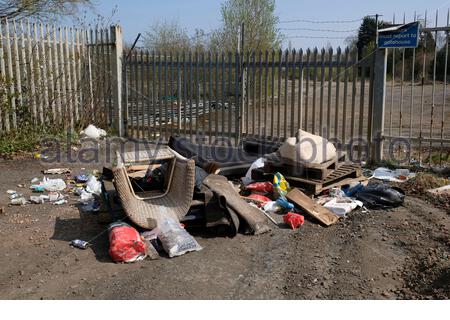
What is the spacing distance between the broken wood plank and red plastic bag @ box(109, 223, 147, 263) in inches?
86.2

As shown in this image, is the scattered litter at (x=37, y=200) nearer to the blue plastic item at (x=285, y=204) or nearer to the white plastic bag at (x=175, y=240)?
the white plastic bag at (x=175, y=240)

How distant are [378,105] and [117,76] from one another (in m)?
6.33

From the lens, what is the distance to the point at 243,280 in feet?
13.4

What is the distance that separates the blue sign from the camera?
7.76 m

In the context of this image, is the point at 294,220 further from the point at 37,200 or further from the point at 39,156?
the point at 39,156

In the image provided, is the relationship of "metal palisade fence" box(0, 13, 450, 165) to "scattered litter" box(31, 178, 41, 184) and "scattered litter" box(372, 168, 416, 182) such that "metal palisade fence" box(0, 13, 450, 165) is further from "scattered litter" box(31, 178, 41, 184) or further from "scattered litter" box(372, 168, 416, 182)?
"scattered litter" box(31, 178, 41, 184)

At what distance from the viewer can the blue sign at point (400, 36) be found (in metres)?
7.76

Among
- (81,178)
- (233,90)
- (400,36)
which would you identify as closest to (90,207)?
(81,178)

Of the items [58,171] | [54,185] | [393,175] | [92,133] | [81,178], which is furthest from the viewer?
[92,133]

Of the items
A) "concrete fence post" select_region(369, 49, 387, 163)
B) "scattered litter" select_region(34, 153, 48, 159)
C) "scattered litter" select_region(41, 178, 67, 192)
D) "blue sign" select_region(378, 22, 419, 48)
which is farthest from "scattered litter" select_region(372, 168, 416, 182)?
"scattered litter" select_region(34, 153, 48, 159)

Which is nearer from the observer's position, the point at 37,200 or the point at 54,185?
the point at 37,200

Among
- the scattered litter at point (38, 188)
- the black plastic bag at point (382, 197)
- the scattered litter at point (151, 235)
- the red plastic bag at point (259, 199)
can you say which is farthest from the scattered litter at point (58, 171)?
the black plastic bag at point (382, 197)

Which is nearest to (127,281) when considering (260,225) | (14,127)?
(260,225)

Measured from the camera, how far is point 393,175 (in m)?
7.76
